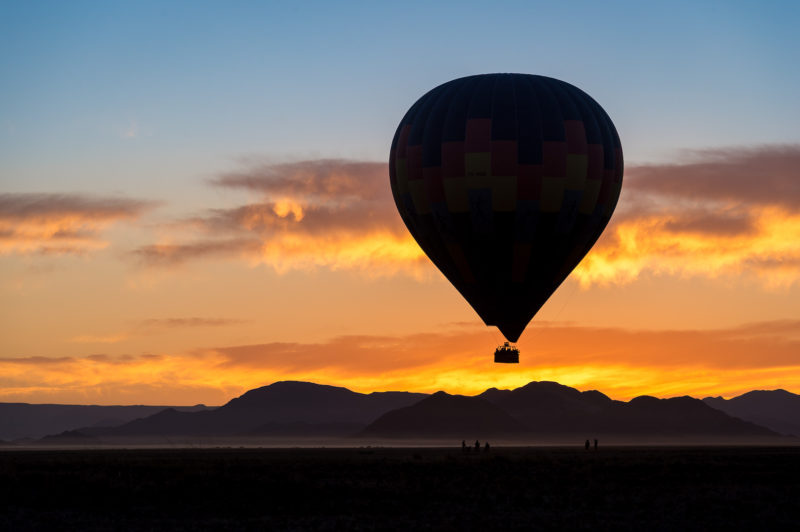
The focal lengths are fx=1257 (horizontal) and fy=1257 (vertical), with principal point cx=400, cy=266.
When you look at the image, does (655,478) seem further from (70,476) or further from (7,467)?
(7,467)

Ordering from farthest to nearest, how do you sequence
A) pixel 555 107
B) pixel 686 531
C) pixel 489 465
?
1. pixel 489 465
2. pixel 555 107
3. pixel 686 531

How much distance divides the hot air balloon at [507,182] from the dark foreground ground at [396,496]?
9.62 metres

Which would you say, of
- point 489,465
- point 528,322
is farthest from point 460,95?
point 489,465

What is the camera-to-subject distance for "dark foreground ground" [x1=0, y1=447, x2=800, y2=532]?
44.0 m

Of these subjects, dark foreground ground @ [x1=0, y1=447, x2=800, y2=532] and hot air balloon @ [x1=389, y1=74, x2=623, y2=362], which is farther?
hot air balloon @ [x1=389, y1=74, x2=623, y2=362]

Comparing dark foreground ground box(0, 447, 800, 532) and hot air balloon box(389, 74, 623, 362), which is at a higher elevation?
hot air balloon box(389, 74, 623, 362)

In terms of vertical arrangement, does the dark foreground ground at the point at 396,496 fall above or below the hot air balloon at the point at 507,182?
below

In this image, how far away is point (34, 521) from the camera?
1757 inches

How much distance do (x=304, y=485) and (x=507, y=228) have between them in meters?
16.7

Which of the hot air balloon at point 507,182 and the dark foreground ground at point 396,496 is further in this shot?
the hot air balloon at point 507,182

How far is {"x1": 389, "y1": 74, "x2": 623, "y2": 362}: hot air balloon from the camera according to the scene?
6159 centimetres

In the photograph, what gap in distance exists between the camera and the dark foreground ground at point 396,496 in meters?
44.0

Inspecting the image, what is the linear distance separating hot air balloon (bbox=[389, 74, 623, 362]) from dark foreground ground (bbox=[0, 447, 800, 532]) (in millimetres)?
9621

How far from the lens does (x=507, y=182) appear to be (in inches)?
2426
